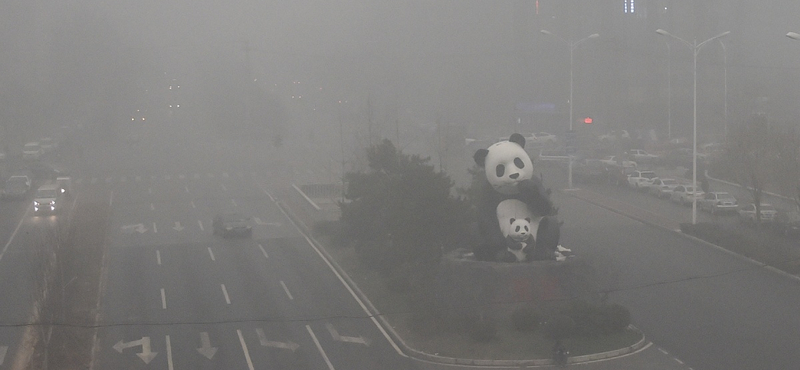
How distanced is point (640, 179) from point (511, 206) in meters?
23.2

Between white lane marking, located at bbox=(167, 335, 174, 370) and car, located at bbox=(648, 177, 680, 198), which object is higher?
car, located at bbox=(648, 177, 680, 198)

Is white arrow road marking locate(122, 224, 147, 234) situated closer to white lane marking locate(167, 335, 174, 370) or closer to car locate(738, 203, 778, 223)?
white lane marking locate(167, 335, 174, 370)

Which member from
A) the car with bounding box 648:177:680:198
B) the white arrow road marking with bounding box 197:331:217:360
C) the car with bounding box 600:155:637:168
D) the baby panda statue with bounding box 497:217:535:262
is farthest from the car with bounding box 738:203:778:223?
the white arrow road marking with bounding box 197:331:217:360

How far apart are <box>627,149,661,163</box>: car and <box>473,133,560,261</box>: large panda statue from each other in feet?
111

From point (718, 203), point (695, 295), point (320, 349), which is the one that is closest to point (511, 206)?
point (695, 295)

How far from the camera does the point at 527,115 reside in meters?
74.9

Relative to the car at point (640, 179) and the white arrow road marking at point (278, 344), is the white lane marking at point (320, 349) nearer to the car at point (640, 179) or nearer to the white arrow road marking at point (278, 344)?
the white arrow road marking at point (278, 344)

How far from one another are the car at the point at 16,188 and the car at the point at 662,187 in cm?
3016

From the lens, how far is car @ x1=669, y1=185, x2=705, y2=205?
37.6 m

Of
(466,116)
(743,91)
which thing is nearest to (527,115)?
(466,116)

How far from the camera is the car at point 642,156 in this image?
53406 millimetres

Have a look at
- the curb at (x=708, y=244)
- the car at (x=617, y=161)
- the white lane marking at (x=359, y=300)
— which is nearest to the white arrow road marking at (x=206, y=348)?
the white lane marking at (x=359, y=300)

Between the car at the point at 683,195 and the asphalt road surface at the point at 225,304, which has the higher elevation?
the car at the point at 683,195

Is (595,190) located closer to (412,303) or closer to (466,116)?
(412,303)
